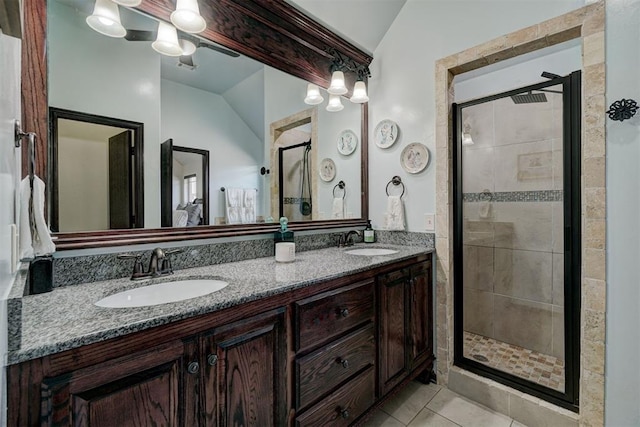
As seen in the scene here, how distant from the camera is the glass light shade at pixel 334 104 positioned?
2281mm

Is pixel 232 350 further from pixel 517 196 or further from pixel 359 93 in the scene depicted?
pixel 517 196

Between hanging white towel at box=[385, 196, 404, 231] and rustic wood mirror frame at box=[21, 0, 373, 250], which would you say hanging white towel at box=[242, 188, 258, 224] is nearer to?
rustic wood mirror frame at box=[21, 0, 373, 250]

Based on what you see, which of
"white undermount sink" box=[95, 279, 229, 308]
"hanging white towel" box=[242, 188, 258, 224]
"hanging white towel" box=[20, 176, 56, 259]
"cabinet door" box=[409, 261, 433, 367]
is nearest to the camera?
"hanging white towel" box=[20, 176, 56, 259]

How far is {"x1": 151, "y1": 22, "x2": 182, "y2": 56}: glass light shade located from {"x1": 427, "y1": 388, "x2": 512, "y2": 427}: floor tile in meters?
2.47

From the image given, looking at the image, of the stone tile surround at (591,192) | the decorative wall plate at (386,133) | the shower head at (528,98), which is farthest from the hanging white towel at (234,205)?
the shower head at (528,98)

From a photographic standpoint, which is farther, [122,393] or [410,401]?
[410,401]

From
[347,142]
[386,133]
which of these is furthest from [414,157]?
[347,142]

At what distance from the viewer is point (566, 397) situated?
1.65 m

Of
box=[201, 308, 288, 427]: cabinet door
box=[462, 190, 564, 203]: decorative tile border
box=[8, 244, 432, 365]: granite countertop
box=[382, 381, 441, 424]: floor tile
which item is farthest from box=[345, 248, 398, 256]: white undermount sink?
box=[201, 308, 288, 427]: cabinet door

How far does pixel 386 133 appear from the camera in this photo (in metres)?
2.33

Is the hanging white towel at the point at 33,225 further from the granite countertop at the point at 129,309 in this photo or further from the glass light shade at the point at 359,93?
the glass light shade at the point at 359,93

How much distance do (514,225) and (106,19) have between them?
3.02 meters

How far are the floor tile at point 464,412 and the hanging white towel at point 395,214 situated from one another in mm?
1156

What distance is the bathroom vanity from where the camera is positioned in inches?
27.2
